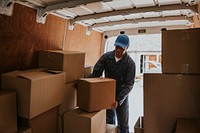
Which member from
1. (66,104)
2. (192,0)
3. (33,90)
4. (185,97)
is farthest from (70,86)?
(192,0)

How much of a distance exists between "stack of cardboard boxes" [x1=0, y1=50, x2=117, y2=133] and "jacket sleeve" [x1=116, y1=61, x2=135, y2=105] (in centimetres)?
26

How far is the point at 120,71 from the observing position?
2.41 m

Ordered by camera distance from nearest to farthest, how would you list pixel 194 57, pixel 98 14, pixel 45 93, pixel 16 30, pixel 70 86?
1. pixel 194 57
2. pixel 45 93
3. pixel 16 30
4. pixel 70 86
5. pixel 98 14

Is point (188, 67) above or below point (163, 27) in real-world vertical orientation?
below

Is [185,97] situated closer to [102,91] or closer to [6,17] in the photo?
[102,91]

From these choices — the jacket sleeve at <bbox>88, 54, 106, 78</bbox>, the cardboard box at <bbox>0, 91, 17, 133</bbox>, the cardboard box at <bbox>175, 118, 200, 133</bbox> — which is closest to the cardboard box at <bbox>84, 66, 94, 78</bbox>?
the jacket sleeve at <bbox>88, 54, 106, 78</bbox>

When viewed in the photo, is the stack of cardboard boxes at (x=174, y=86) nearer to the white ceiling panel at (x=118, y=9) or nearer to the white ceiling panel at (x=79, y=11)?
the white ceiling panel at (x=118, y=9)

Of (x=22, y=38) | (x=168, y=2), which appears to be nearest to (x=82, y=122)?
(x=22, y=38)

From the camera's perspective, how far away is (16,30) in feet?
5.63

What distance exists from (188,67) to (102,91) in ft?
2.77

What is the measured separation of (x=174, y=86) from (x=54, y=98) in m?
1.06

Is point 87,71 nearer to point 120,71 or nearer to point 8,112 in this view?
point 120,71

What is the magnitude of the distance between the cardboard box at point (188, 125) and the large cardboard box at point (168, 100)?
53mm

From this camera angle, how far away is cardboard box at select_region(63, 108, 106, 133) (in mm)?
1685
